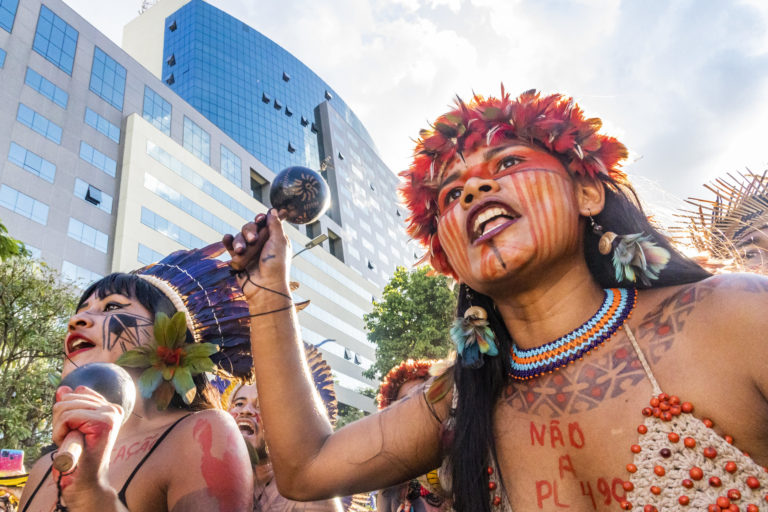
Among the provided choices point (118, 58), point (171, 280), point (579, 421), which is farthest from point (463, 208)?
point (118, 58)

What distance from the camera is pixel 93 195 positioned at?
28.5 metres

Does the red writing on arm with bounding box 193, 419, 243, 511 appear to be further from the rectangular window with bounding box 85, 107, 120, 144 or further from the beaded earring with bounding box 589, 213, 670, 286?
the rectangular window with bounding box 85, 107, 120, 144

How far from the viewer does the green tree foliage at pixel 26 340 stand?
513 inches

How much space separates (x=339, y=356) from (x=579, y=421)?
151ft

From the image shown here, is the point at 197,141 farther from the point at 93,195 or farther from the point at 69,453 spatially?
the point at 69,453

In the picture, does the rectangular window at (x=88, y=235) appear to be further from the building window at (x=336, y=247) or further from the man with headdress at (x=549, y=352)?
the man with headdress at (x=549, y=352)

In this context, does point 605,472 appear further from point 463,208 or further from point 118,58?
point 118,58

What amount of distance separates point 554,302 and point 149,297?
2076mm

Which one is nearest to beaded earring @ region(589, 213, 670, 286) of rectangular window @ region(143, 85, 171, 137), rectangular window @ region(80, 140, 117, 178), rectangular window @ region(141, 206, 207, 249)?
rectangular window @ region(141, 206, 207, 249)

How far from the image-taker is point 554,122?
1847 millimetres

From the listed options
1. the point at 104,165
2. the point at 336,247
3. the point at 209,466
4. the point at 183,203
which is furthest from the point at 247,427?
the point at 336,247

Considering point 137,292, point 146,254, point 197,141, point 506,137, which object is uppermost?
point 197,141

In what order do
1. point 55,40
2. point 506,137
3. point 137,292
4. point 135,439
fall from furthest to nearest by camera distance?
point 55,40
point 137,292
point 135,439
point 506,137

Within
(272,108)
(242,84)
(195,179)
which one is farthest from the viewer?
(272,108)
